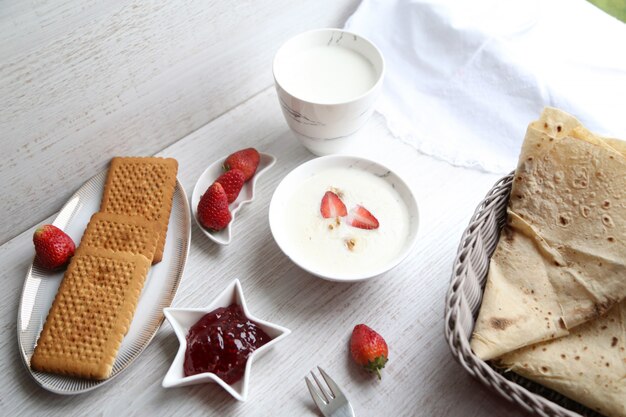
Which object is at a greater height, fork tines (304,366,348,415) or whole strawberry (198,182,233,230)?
whole strawberry (198,182,233,230)

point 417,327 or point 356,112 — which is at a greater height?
point 356,112

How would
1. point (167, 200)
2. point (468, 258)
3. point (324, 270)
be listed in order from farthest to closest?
point (167, 200), point (324, 270), point (468, 258)

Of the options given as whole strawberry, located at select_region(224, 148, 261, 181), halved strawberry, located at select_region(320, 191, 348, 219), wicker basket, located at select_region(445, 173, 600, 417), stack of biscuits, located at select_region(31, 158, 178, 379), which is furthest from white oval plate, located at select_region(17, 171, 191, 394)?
wicker basket, located at select_region(445, 173, 600, 417)

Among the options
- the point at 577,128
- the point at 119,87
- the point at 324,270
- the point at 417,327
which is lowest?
the point at 417,327

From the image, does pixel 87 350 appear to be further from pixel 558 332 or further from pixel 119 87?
pixel 558 332

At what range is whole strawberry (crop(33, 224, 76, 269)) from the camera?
1037mm

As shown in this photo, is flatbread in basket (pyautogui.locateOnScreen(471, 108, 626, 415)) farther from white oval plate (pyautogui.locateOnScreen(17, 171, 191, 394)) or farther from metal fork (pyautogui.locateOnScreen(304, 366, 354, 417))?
white oval plate (pyautogui.locateOnScreen(17, 171, 191, 394))

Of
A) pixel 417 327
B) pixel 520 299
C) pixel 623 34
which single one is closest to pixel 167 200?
pixel 417 327

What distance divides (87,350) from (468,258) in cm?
69

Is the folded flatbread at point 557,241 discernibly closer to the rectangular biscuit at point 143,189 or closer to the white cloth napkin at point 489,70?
the white cloth napkin at point 489,70

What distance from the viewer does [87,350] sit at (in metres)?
0.92

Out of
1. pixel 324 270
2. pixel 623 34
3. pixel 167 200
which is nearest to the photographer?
pixel 324 270

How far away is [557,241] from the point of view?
967 mm

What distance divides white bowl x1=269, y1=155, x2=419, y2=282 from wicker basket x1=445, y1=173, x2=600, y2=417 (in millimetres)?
139
